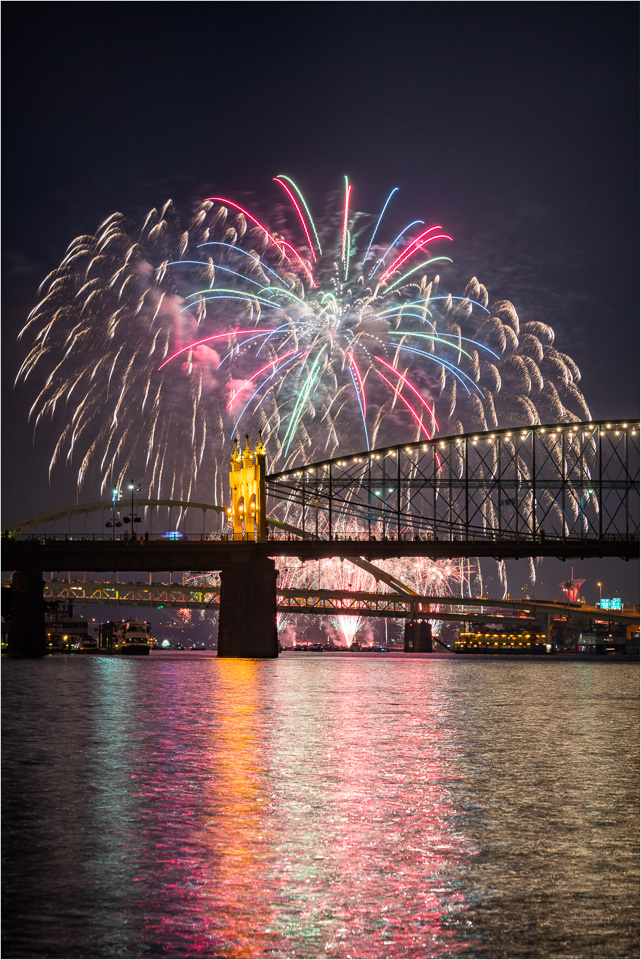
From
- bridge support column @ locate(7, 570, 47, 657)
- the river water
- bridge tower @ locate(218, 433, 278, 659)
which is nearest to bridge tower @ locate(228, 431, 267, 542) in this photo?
bridge tower @ locate(218, 433, 278, 659)

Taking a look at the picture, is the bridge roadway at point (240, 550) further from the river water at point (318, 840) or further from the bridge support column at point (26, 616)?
the river water at point (318, 840)

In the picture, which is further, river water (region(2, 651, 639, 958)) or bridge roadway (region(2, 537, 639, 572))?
bridge roadway (region(2, 537, 639, 572))

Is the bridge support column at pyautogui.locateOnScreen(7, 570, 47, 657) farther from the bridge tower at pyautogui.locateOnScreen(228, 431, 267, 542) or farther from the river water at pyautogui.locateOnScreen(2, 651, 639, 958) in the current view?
Result: the river water at pyautogui.locateOnScreen(2, 651, 639, 958)

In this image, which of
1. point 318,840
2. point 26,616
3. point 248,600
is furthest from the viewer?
point 26,616

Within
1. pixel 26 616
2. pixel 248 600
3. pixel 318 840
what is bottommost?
pixel 318 840

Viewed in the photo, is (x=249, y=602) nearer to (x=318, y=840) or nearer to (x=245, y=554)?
(x=245, y=554)

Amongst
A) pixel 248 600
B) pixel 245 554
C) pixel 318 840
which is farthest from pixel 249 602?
pixel 318 840

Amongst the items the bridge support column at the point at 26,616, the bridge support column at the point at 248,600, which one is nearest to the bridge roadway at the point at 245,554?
the bridge support column at the point at 248,600

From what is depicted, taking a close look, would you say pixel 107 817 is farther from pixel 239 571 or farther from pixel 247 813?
pixel 239 571
